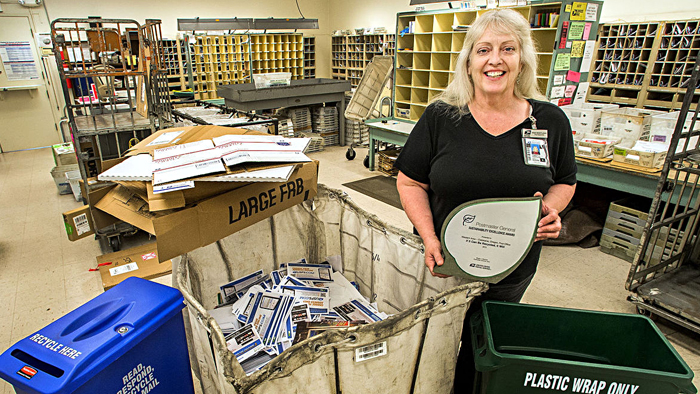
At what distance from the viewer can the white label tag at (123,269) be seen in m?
2.98

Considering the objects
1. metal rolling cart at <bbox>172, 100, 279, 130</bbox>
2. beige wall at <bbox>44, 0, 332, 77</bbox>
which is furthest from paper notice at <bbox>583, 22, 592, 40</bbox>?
beige wall at <bbox>44, 0, 332, 77</bbox>

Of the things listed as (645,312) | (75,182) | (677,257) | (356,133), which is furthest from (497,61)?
(356,133)

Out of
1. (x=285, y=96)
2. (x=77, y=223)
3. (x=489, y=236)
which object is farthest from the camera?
(x=285, y=96)

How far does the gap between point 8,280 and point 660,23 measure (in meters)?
8.55

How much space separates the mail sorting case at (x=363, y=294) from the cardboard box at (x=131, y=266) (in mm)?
1373

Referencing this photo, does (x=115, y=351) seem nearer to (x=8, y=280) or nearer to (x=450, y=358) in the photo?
(x=450, y=358)

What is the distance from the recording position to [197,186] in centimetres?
139

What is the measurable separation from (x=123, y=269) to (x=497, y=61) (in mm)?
2998

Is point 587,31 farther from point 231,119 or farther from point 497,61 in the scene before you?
point 231,119

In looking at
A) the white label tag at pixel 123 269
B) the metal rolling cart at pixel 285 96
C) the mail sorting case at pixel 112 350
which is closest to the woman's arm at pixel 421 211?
the mail sorting case at pixel 112 350

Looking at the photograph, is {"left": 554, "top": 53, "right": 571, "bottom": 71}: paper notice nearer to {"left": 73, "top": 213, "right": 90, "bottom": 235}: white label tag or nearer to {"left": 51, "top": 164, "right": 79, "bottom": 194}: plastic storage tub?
{"left": 73, "top": 213, "right": 90, "bottom": 235}: white label tag

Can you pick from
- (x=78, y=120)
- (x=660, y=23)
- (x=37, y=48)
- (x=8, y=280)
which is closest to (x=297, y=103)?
(x=78, y=120)

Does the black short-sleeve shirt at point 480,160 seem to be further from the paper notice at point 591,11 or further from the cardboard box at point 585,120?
the paper notice at point 591,11

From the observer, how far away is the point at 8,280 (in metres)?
3.08
